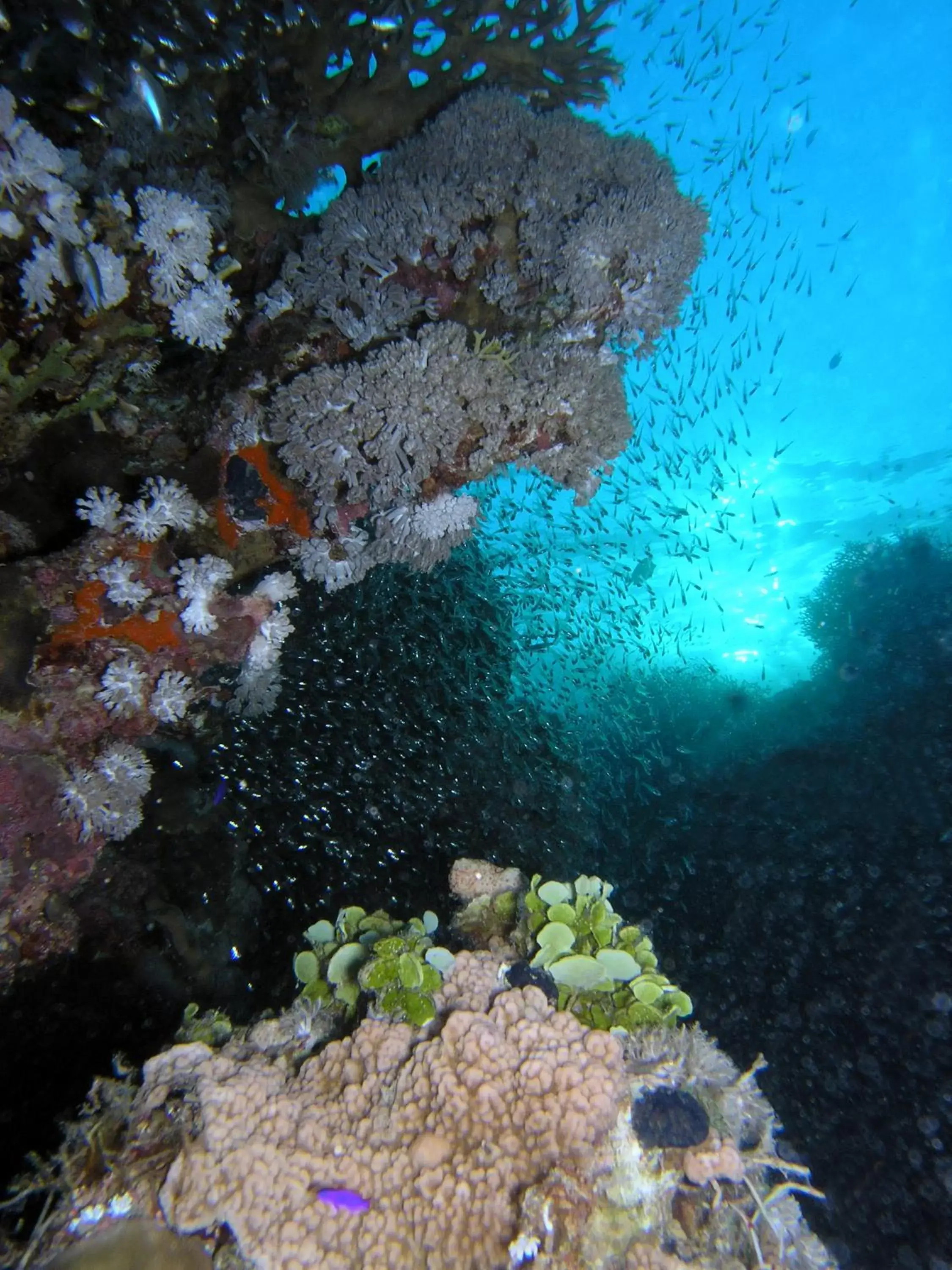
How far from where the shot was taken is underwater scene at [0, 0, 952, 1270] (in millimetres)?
3070

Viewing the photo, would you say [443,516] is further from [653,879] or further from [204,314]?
[653,879]

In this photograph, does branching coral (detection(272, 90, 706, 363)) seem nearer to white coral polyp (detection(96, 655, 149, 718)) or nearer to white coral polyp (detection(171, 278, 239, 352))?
white coral polyp (detection(171, 278, 239, 352))

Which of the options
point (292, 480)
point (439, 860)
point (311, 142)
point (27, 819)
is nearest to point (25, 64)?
point (311, 142)

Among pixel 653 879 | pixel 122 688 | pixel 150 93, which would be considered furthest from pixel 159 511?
pixel 653 879

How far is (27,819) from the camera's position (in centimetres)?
533

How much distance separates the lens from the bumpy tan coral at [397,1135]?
275 cm

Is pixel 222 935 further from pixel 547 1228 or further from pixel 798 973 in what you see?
pixel 798 973

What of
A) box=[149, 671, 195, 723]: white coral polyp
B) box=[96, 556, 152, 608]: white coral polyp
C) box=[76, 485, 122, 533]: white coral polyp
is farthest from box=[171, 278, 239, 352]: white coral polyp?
box=[149, 671, 195, 723]: white coral polyp

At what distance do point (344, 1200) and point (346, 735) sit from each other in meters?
5.18

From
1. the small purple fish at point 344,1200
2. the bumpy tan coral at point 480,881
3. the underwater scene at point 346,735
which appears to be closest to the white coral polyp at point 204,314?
the underwater scene at point 346,735

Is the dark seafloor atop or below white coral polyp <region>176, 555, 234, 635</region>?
below

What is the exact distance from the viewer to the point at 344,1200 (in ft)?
9.38

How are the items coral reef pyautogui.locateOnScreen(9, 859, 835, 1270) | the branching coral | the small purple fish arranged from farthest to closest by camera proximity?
the branching coral
the small purple fish
coral reef pyautogui.locateOnScreen(9, 859, 835, 1270)

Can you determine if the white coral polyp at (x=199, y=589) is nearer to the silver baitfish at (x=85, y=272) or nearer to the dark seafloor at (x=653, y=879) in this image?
the dark seafloor at (x=653, y=879)
